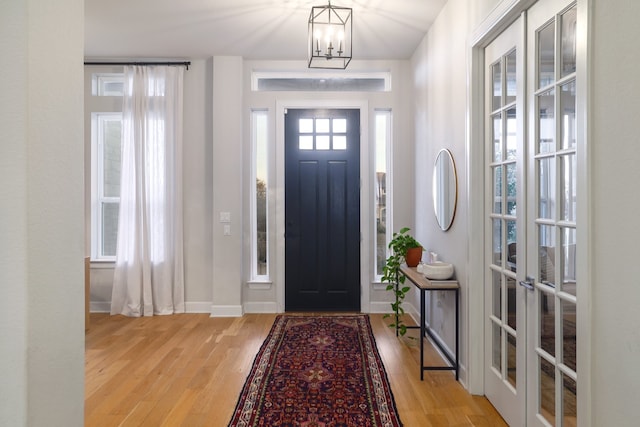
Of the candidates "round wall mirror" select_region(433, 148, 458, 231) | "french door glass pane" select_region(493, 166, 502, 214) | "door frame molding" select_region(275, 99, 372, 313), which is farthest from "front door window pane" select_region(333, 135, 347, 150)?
"french door glass pane" select_region(493, 166, 502, 214)

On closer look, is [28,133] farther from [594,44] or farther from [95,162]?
[95,162]

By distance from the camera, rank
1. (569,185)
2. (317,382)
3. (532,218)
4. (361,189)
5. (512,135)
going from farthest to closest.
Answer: (361,189), (317,382), (512,135), (532,218), (569,185)

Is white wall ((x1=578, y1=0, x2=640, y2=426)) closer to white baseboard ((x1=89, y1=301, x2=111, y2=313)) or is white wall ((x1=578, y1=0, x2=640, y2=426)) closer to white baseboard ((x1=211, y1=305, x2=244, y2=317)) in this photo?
white baseboard ((x1=211, y1=305, x2=244, y2=317))

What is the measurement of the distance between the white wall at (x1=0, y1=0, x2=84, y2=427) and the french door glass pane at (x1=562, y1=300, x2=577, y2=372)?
1920mm

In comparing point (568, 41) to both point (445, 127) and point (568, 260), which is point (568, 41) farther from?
point (445, 127)

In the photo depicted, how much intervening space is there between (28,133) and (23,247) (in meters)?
0.30

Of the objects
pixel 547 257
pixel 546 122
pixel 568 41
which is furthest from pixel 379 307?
pixel 568 41

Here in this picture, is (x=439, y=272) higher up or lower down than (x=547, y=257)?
lower down

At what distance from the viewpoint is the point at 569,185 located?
5.76ft

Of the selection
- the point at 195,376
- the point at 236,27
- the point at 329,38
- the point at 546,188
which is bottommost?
the point at 195,376

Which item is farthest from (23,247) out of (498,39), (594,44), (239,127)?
(239,127)

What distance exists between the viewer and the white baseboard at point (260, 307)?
4742 millimetres

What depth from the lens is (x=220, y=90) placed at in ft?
15.1

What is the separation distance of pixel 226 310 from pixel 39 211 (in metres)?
3.68
